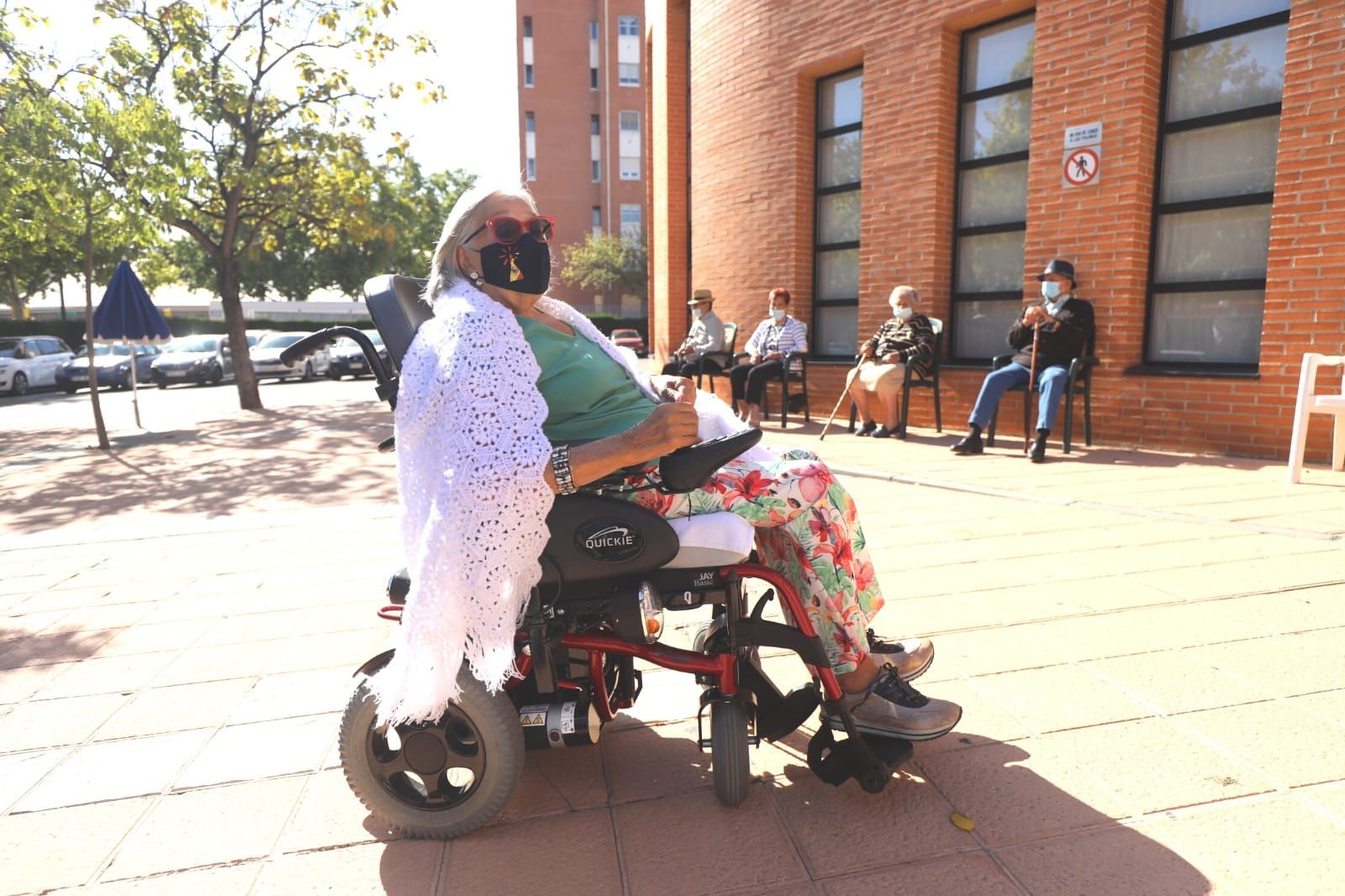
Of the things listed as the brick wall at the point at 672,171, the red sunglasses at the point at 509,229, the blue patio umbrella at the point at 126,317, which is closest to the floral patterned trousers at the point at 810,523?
the red sunglasses at the point at 509,229

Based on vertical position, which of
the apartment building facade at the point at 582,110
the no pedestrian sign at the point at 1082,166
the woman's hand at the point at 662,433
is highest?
the apartment building facade at the point at 582,110

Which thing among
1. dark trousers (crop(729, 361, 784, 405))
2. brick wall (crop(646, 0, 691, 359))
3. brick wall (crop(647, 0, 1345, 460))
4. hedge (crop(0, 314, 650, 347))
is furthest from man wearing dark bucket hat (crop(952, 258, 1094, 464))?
hedge (crop(0, 314, 650, 347))

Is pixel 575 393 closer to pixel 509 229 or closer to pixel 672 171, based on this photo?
pixel 509 229

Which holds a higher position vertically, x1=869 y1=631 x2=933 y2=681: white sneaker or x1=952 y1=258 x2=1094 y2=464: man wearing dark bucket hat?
x1=952 y1=258 x2=1094 y2=464: man wearing dark bucket hat

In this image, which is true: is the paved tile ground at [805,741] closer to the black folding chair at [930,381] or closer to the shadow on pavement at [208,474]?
the shadow on pavement at [208,474]

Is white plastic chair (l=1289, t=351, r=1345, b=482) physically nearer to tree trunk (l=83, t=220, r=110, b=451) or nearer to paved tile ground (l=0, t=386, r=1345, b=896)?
paved tile ground (l=0, t=386, r=1345, b=896)

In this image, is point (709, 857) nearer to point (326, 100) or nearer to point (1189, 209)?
point (1189, 209)

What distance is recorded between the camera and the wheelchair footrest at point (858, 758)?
7.09 ft

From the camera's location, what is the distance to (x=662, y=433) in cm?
202

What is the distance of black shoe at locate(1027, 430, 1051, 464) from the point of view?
6703 mm

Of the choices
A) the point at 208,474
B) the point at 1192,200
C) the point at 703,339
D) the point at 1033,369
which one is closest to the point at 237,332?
the point at 208,474

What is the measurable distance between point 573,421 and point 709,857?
3.76ft

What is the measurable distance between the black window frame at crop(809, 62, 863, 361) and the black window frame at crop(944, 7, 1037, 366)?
124 cm

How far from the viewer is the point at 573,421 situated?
234 cm
